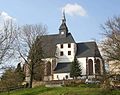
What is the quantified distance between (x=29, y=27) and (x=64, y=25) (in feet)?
98.0

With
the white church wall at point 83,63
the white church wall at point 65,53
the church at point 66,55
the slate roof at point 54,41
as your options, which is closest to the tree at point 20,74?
the church at point 66,55

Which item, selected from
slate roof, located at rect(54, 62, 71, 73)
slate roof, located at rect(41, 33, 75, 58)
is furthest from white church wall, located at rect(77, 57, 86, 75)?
slate roof, located at rect(41, 33, 75, 58)

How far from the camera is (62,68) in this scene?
84.2 meters

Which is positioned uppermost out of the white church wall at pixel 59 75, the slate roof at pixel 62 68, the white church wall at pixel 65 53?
the white church wall at pixel 65 53

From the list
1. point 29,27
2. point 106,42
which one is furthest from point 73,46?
point 106,42

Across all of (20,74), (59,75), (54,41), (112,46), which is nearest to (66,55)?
(54,41)

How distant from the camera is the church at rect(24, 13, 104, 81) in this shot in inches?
3270

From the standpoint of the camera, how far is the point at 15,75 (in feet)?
208

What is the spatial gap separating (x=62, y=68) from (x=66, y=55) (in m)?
5.38

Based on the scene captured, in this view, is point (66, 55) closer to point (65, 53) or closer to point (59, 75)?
point (65, 53)

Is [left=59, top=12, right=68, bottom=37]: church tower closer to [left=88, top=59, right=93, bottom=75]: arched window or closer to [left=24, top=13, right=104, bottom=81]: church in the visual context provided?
[left=24, top=13, right=104, bottom=81]: church

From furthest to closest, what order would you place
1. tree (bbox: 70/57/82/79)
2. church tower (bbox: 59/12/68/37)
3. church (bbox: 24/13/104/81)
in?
church tower (bbox: 59/12/68/37), church (bbox: 24/13/104/81), tree (bbox: 70/57/82/79)

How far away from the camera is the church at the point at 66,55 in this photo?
8306cm

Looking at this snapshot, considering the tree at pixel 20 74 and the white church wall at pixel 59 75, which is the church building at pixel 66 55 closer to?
the white church wall at pixel 59 75
